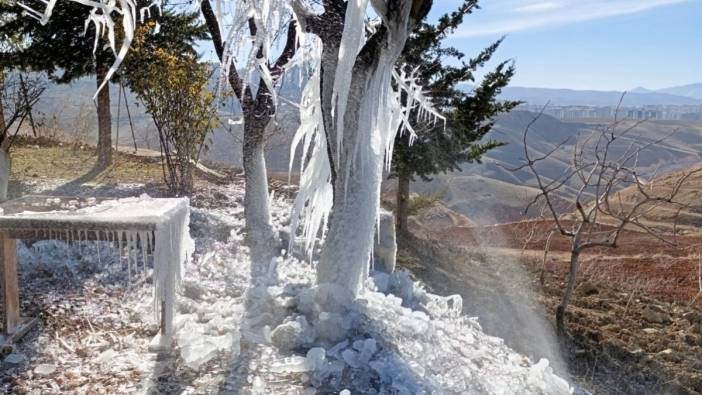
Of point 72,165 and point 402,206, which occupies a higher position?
point 72,165

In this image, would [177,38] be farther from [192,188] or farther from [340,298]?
[340,298]

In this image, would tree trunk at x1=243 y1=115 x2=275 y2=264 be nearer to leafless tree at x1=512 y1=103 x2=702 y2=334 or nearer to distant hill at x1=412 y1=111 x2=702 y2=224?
leafless tree at x1=512 y1=103 x2=702 y2=334

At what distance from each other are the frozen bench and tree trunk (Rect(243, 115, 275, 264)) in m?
1.78

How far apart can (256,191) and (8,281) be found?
7.91 ft

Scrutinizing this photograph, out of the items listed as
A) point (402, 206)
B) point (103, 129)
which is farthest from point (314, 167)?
point (103, 129)

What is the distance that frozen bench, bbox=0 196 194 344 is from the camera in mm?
2570

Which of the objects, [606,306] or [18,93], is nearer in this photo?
[606,306]

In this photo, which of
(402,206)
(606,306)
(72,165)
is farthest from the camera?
(72,165)

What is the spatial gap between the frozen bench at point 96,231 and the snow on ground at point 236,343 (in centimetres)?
19

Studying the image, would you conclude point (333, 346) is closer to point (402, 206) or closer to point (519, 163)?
point (402, 206)

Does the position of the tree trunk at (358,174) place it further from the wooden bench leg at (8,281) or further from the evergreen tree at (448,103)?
the evergreen tree at (448,103)

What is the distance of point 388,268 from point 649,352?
2523 millimetres

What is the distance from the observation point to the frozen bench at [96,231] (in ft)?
8.43

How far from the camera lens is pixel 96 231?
2.59m
